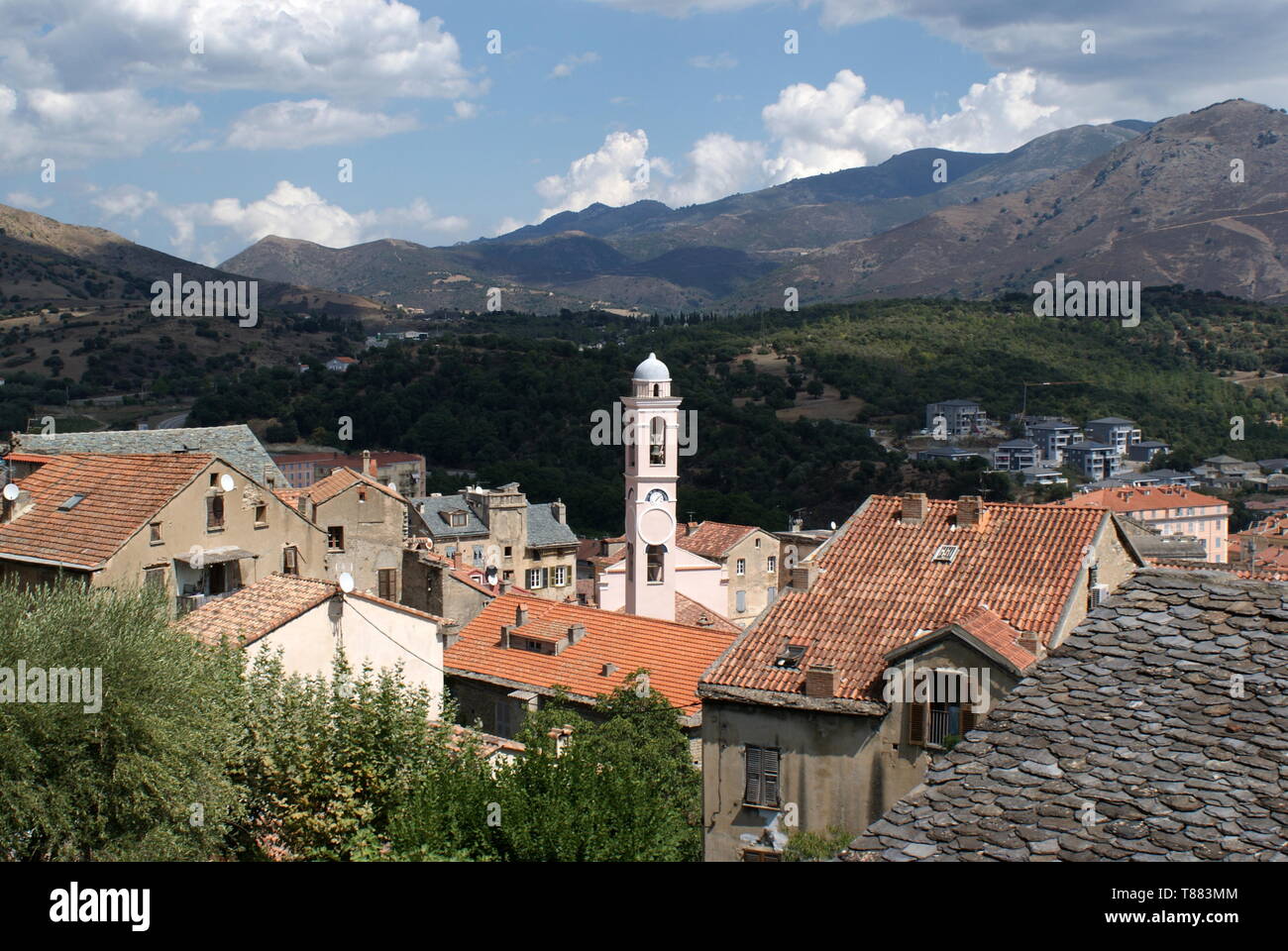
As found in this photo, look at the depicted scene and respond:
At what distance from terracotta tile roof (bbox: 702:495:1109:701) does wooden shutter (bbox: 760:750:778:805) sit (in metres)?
0.95

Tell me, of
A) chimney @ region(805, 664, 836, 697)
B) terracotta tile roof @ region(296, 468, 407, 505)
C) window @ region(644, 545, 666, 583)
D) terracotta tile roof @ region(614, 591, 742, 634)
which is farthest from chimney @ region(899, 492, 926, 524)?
window @ region(644, 545, 666, 583)

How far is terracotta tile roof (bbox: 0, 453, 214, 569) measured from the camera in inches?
943

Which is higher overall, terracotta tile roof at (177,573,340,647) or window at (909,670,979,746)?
terracotta tile roof at (177,573,340,647)

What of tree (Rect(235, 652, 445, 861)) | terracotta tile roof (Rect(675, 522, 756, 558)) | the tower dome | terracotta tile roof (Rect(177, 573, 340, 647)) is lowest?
terracotta tile roof (Rect(675, 522, 756, 558))

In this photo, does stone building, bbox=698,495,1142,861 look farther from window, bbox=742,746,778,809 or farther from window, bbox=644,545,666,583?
window, bbox=644,545,666,583

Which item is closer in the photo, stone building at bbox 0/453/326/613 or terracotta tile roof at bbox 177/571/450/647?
terracotta tile roof at bbox 177/571/450/647

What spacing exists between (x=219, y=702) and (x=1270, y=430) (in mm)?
143423

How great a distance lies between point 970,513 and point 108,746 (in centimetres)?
1398

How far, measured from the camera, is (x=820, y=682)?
60.4 ft

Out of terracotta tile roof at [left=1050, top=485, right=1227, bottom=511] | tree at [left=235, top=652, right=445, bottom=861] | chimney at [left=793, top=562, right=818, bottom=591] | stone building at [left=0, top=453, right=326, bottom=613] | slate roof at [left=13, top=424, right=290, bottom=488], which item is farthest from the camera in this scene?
terracotta tile roof at [left=1050, top=485, right=1227, bottom=511]

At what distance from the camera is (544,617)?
33594 millimetres

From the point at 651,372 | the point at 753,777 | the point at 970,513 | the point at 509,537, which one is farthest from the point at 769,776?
the point at 509,537
